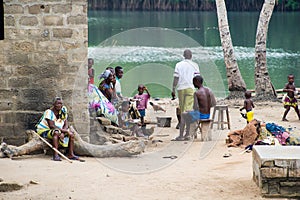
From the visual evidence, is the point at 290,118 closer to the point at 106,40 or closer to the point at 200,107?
the point at 200,107

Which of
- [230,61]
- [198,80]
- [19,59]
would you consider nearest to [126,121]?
[198,80]

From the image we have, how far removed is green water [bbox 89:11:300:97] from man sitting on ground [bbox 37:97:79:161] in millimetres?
10029

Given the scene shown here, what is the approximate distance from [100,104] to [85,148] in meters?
1.48

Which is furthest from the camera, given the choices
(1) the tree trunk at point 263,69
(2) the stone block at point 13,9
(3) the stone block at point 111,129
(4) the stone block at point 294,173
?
(1) the tree trunk at point 263,69

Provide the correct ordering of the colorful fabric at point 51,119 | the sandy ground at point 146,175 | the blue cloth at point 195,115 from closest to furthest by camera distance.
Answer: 1. the sandy ground at point 146,175
2. the colorful fabric at point 51,119
3. the blue cloth at point 195,115

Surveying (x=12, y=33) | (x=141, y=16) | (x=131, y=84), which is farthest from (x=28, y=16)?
(x=141, y=16)

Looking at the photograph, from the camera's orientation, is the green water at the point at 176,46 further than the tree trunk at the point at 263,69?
Yes

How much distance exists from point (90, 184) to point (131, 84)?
14.0m

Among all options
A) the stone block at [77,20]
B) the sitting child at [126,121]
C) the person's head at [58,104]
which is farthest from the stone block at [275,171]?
the sitting child at [126,121]

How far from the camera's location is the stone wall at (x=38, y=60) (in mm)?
10992

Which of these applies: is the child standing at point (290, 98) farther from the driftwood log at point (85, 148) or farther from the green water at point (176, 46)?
the green water at point (176, 46)

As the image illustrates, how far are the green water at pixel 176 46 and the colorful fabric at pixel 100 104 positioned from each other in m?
8.39

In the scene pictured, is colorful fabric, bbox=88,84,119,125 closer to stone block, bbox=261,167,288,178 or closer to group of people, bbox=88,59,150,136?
group of people, bbox=88,59,150,136

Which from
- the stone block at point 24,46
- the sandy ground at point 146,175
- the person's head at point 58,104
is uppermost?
the stone block at point 24,46
